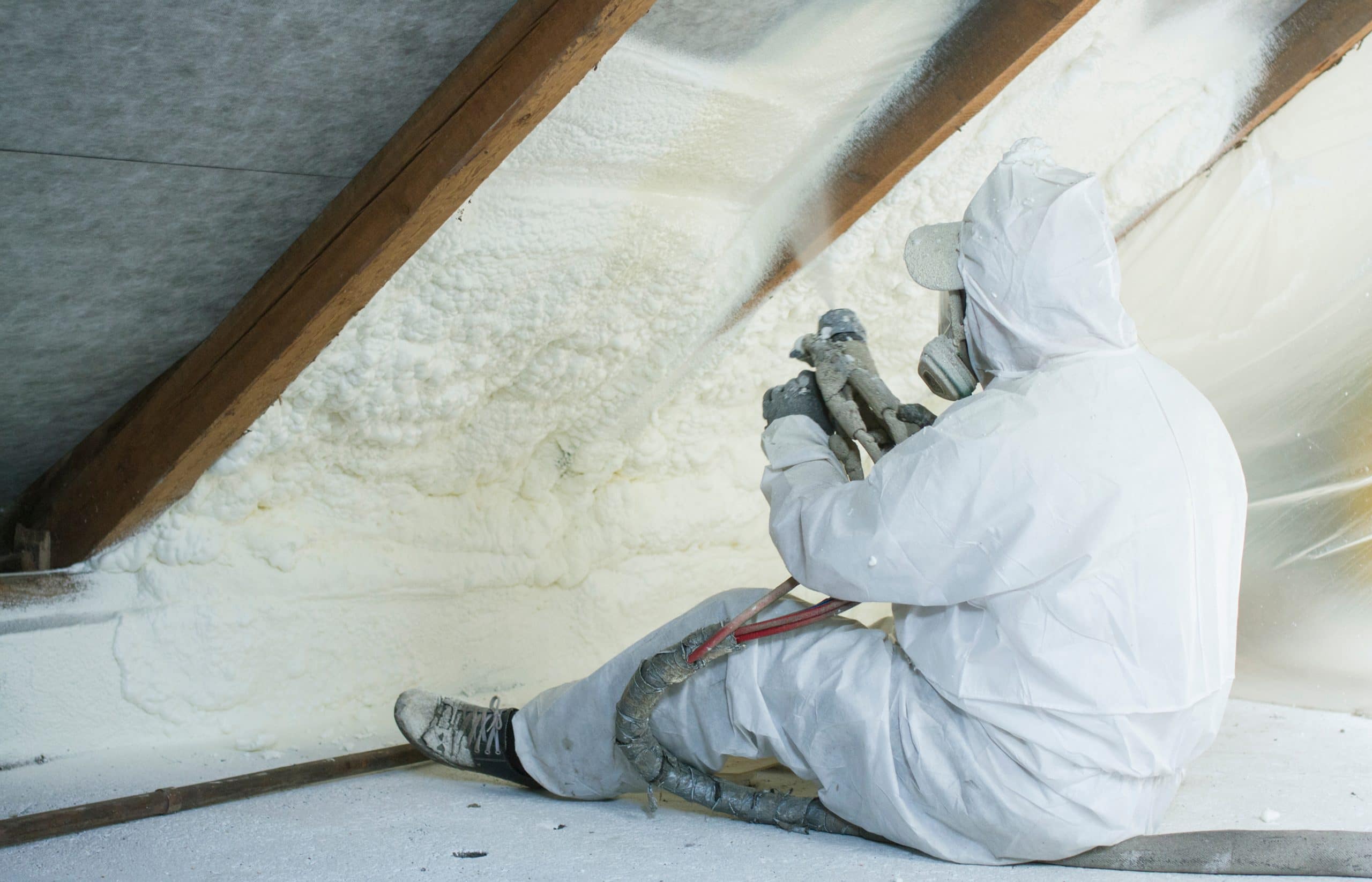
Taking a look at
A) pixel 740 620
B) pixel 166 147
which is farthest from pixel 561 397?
pixel 166 147

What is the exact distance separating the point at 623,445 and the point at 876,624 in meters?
0.86

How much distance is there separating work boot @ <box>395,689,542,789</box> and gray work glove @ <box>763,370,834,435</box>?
62 centimetres

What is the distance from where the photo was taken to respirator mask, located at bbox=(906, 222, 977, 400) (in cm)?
149

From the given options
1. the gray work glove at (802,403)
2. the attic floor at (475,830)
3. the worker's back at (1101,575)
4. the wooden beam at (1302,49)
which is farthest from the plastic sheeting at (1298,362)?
the gray work glove at (802,403)

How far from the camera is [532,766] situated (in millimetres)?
1654

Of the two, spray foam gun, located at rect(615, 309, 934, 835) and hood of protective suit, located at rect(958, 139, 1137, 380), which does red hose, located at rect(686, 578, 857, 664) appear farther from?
hood of protective suit, located at rect(958, 139, 1137, 380)

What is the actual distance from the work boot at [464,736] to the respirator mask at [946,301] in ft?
2.70

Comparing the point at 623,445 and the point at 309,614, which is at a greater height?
the point at 623,445

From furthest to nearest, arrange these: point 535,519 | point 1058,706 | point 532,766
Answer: point 535,519
point 532,766
point 1058,706

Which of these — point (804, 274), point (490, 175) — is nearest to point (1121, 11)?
point (804, 274)

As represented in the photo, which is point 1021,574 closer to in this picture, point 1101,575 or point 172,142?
point 1101,575

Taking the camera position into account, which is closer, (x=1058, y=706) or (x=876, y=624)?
(x=1058, y=706)

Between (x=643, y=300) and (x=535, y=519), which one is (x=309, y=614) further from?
(x=643, y=300)

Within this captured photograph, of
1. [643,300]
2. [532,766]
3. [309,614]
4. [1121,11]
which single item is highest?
[1121,11]
